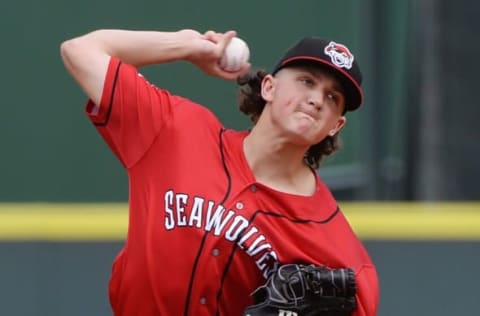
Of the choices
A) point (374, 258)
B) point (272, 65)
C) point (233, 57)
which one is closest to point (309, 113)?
point (233, 57)

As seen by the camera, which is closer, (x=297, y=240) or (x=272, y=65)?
(x=297, y=240)

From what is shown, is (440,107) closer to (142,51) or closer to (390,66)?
(390,66)

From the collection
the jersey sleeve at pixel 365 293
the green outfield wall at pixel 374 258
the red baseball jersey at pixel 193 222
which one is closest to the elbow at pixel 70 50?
the red baseball jersey at pixel 193 222

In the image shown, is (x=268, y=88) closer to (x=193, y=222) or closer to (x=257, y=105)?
(x=257, y=105)

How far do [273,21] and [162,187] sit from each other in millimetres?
2879

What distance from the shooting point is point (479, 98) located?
6133mm

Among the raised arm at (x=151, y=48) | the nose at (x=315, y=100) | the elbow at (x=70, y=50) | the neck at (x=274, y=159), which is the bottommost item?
the neck at (x=274, y=159)

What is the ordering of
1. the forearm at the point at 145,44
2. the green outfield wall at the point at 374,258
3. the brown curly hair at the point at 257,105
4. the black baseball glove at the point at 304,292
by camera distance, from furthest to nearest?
the green outfield wall at the point at 374,258 < the brown curly hair at the point at 257,105 < the forearm at the point at 145,44 < the black baseball glove at the point at 304,292

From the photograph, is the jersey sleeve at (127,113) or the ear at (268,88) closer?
the jersey sleeve at (127,113)

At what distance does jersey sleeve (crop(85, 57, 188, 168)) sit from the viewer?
3.41 metres

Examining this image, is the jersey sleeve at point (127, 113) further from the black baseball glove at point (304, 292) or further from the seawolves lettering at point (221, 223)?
the black baseball glove at point (304, 292)

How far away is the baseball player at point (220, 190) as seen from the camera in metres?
3.38

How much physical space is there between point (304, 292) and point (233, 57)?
67cm

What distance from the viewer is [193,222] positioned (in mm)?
3373
